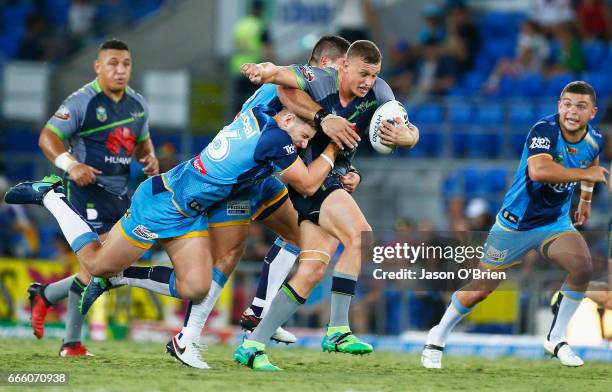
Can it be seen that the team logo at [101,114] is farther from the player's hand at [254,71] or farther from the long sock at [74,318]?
the player's hand at [254,71]

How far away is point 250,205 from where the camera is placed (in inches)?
442

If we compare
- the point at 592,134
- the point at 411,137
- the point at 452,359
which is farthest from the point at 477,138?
the point at 411,137

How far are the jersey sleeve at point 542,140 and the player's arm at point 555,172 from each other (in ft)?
0.17

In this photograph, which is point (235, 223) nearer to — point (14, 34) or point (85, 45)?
point (85, 45)

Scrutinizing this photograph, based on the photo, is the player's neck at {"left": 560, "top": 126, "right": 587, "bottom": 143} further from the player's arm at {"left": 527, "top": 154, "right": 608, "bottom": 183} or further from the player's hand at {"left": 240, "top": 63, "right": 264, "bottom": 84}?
the player's hand at {"left": 240, "top": 63, "right": 264, "bottom": 84}

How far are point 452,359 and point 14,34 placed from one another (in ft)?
52.6

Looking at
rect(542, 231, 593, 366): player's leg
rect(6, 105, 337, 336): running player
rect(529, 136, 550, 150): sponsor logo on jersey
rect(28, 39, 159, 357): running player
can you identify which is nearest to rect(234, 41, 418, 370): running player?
rect(6, 105, 337, 336): running player

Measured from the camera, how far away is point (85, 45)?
2514cm

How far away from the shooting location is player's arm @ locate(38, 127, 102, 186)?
11742 mm

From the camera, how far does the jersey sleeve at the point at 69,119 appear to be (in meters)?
12.2

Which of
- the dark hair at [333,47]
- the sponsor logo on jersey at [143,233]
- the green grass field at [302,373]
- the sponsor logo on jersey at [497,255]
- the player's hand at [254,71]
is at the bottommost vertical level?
the green grass field at [302,373]

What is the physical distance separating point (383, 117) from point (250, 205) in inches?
58.5

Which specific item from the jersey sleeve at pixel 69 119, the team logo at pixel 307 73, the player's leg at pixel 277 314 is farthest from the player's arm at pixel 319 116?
the jersey sleeve at pixel 69 119

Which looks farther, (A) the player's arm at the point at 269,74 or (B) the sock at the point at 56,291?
(B) the sock at the point at 56,291
